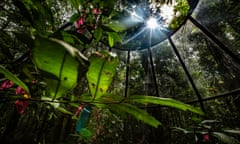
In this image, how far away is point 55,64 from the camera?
0.22m

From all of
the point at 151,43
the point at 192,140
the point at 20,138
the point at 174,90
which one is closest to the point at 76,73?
the point at 192,140

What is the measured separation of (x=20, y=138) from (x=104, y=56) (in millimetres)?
3562

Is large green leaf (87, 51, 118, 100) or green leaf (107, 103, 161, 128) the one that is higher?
large green leaf (87, 51, 118, 100)

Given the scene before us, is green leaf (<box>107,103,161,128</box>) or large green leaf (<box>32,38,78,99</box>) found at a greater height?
large green leaf (<box>32,38,78,99</box>)

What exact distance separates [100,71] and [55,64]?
66mm

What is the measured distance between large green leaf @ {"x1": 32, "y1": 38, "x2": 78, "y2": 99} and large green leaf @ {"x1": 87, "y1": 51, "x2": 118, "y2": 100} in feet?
0.11

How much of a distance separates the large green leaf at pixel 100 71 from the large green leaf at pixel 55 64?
3 cm

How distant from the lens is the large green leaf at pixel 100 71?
255 mm

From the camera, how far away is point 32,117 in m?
4.68

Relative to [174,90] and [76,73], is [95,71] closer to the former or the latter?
[76,73]

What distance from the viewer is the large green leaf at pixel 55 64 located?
20 cm

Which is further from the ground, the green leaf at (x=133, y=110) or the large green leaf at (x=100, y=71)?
the large green leaf at (x=100, y=71)

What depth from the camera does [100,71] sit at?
0.26m

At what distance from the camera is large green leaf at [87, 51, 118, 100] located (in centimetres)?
26
